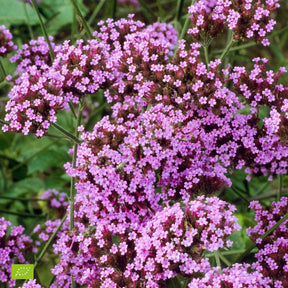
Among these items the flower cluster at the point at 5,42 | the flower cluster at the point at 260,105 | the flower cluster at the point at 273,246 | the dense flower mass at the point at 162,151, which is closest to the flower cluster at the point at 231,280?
the dense flower mass at the point at 162,151

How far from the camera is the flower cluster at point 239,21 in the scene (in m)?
1.89

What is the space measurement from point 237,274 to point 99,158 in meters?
0.67

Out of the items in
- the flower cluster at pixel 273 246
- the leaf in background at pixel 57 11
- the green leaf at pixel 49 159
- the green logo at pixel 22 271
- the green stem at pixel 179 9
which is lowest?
the green logo at pixel 22 271

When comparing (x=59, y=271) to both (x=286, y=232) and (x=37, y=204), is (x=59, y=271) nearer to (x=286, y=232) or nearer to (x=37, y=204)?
(x=286, y=232)

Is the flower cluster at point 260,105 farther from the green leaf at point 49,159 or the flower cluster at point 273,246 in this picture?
the green leaf at point 49,159

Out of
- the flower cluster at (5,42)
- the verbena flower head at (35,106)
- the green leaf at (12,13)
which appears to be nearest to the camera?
the verbena flower head at (35,106)

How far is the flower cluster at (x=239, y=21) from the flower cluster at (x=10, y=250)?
1224mm

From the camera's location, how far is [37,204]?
134 inches

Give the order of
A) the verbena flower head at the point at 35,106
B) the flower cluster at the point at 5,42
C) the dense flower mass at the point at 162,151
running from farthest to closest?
the flower cluster at the point at 5,42, the verbena flower head at the point at 35,106, the dense flower mass at the point at 162,151

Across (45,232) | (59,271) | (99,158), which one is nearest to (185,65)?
(99,158)

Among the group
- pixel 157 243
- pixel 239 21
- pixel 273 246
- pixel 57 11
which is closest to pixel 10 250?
pixel 157 243

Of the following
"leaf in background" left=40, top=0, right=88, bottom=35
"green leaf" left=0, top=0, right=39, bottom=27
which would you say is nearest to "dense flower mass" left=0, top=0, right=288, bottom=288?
"leaf in background" left=40, top=0, right=88, bottom=35

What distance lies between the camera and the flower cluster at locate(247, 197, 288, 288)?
5.69ft

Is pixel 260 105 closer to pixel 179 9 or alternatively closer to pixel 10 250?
pixel 179 9
